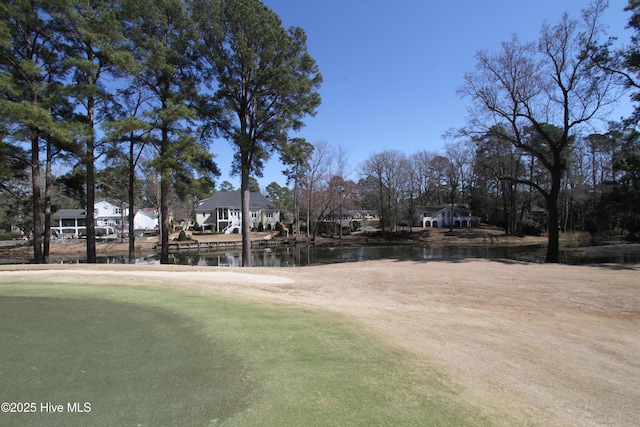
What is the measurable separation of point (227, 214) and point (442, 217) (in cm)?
Answer: 4051

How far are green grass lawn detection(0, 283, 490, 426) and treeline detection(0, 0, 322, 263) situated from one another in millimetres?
13775

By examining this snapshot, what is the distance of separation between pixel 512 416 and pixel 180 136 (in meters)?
19.7

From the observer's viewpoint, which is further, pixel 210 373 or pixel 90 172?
pixel 90 172

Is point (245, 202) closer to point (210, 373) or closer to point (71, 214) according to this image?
point (210, 373)

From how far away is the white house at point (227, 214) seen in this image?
65438 millimetres

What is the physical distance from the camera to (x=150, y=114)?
18.8 metres

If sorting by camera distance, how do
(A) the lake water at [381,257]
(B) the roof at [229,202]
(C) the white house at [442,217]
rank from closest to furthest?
(A) the lake water at [381,257], (B) the roof at [229,202], (C) the white house at [442,217]

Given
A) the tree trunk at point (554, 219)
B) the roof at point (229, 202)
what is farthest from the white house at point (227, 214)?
the tree trunk at point (554, 219)

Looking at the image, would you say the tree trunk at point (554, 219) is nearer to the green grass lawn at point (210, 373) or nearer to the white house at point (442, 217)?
the green grass lawn at point (210, 373)

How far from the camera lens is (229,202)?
2670 inches

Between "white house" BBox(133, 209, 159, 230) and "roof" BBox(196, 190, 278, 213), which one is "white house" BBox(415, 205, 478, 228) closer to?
"roof" BBox(196, 190, 278, 213)

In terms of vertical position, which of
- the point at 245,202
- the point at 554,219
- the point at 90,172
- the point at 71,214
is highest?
the point at 90,172

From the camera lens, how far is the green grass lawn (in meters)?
3.37

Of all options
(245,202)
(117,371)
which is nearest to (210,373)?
(117,371)
